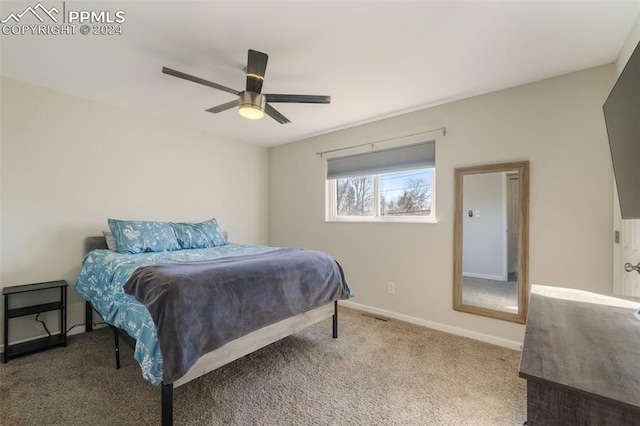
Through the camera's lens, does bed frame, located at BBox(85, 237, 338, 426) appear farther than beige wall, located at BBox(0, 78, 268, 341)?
No

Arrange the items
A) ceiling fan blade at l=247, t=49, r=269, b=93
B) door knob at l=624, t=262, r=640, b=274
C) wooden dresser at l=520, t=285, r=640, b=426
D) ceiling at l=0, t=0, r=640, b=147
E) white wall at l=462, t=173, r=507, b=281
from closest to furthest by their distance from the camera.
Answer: wooden dresser at l=520, t=285, r=640, b=426, door knob at l=624, t=262, r=640, b=274, ceiling at l=0, t=0, r=640, b=147, ceiling fan blade at l=247, t=49, r=269, b=93, white wall at l=462, t=173, r=507, b=281

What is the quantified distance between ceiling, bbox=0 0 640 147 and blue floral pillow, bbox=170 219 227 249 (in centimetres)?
138

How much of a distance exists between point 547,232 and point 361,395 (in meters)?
1.99

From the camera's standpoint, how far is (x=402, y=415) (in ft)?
5.21

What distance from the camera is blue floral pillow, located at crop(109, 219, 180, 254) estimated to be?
8.50 feet

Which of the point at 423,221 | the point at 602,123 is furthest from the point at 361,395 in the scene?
the point at 602,123

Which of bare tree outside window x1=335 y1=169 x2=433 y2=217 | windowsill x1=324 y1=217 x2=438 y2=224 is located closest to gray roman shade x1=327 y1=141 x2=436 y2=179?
bare tree outside window x1=335 y1=169 x2=433 y2=217

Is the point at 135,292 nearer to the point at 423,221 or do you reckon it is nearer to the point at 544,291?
the point at 544,291

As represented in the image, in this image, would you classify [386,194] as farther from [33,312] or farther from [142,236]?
[33,312]

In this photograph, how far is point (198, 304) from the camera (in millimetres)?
1527

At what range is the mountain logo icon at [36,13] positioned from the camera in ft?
5.27

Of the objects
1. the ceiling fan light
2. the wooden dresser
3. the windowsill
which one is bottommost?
the wooden dresser

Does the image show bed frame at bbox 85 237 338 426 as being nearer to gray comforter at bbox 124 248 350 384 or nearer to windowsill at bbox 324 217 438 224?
gray comforter at bbox 124 248 350 384

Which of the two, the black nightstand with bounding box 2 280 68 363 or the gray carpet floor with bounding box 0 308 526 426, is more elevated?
the black nightstand with bounding box 2 280 68 363
